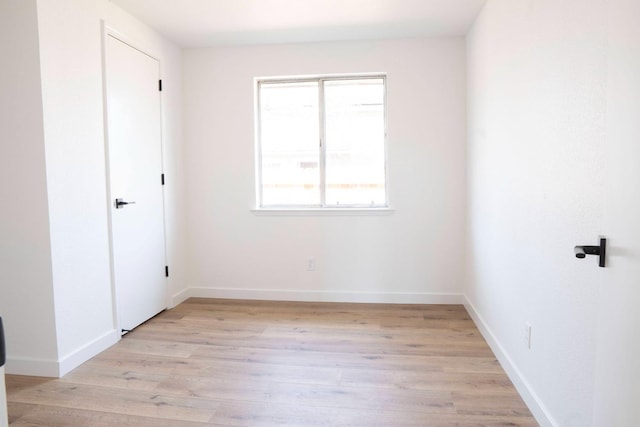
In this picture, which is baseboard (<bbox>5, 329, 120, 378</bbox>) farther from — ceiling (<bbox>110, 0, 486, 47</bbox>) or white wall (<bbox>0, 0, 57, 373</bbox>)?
ceiling (<bbox>110, 0, 486, 47</bbox>)

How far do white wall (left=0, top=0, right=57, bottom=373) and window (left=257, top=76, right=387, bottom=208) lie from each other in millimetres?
1997

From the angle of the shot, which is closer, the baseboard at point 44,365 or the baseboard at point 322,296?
the baseboard at point 44,365

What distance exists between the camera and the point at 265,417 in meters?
1.96

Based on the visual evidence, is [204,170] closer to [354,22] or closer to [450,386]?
[354,22]

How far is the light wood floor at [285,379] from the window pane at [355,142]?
1277mm

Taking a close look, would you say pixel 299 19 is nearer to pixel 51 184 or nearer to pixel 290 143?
pixel 290 143

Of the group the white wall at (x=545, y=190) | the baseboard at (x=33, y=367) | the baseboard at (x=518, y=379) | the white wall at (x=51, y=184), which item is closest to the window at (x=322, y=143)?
the white wall at (x=545, y=190)

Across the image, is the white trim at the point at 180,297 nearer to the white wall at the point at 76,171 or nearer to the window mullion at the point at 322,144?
the white wall at the point at 76,171

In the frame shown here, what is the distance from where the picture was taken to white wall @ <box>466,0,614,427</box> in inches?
57.2

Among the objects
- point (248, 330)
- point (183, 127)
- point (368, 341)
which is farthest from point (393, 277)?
point (183, 127)

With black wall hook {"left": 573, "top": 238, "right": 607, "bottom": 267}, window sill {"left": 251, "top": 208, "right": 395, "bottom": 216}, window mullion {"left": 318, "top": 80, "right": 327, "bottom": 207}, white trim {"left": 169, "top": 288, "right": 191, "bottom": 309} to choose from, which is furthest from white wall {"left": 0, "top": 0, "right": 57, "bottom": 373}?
black wall hook {"left": 573, "top": 238, "right": 607, "bottom": 267}

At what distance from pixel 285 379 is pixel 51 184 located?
1.88 metres

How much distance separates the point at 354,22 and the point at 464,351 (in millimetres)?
2762

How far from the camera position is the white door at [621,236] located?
1.11 metres
